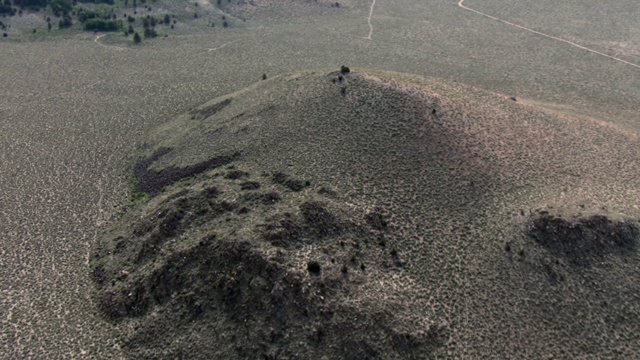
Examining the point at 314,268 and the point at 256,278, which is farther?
the point at 314,268

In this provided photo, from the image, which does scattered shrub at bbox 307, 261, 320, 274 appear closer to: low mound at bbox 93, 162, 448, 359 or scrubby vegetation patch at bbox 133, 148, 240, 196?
low mound at bbox 93, 162, 448, 359

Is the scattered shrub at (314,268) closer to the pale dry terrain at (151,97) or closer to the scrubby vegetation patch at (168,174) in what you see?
the pale dry terrain at (151,97)

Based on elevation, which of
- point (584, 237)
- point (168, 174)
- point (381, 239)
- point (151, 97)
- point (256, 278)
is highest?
point (584, 237)

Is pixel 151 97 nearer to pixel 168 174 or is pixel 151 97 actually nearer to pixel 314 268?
pixel 168 174

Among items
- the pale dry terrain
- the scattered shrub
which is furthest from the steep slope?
the pale dry terrain

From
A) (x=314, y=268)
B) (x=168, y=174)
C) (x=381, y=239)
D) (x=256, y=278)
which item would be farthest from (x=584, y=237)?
(x=168, y=174)
